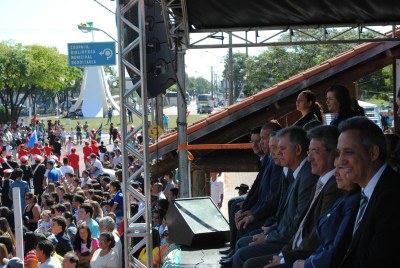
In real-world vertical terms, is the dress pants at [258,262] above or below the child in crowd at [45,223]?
above

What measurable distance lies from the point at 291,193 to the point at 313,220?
80cm

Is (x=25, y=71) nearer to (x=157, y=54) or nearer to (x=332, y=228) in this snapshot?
(x=157, y=54)

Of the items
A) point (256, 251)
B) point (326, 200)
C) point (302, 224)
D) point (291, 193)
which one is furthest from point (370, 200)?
point (256, 251)

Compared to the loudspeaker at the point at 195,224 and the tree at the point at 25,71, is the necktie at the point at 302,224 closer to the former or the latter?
the loudspeaker at the point at 195,224

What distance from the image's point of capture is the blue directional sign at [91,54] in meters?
34.1

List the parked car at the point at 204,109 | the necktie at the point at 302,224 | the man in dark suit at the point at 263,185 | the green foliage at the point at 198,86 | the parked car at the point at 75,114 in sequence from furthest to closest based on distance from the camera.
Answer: the green foliage at the point at 198,86 → the parked car at the point at 75,114 → the parked car at the point at 204,109 → the man in dark suit at the point at 263,185 → the necktie at the point at 302,224

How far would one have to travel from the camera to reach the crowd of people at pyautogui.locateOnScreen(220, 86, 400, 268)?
160 inches

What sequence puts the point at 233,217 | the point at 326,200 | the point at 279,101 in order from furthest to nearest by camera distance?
the point at 279,101 < the point at 233,217 < the point at 326,200


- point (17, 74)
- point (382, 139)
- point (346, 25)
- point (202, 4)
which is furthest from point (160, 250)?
point (17, 74)

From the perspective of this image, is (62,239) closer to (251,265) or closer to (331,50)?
(251,265)

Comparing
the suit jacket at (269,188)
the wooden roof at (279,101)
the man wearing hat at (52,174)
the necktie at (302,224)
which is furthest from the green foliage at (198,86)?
the necktie at (302,224)

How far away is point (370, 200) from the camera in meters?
4.11

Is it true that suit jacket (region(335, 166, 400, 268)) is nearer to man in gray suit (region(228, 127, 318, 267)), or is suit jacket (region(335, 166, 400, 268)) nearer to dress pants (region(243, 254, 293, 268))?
man in gray suit (region(228, 127, 318, 267))

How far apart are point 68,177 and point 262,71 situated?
63.3 feet
